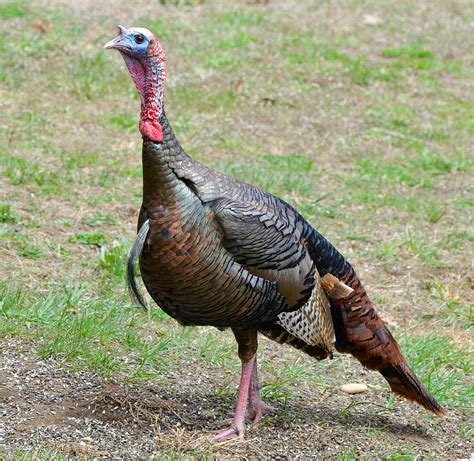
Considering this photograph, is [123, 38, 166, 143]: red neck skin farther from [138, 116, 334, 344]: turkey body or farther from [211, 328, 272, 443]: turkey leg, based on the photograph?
[211, 328, 272, 443]: turkey leg

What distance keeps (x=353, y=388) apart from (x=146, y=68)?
2.20 metres

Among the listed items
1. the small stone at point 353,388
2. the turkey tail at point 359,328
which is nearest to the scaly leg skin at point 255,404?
the turkey tail at point 359,328

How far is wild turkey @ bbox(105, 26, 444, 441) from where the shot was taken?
12.6ft

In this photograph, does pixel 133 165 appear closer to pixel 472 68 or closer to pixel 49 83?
pixel 49 83

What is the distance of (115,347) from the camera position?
16.1ft

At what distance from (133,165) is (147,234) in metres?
4.11

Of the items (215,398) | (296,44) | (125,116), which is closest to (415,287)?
(215,398)

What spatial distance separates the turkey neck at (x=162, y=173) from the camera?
386cm

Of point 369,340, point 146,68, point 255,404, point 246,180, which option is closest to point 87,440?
point 255,404

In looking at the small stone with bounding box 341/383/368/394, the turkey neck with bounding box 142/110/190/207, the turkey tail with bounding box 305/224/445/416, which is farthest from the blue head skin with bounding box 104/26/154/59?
the small stone with bounding box 341/383/368/394

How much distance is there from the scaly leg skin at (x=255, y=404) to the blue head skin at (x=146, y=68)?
136 centimetres

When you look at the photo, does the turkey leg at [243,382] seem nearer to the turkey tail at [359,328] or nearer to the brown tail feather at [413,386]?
the turkey tail at [359,328]

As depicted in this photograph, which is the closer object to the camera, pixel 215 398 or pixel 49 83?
pixel 215 398

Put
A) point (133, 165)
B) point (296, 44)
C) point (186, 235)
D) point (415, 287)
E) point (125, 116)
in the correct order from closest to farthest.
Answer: point (186, 235)
point (415, 287)
point (133, 165)
point (125, 116)
point (296, 44)
